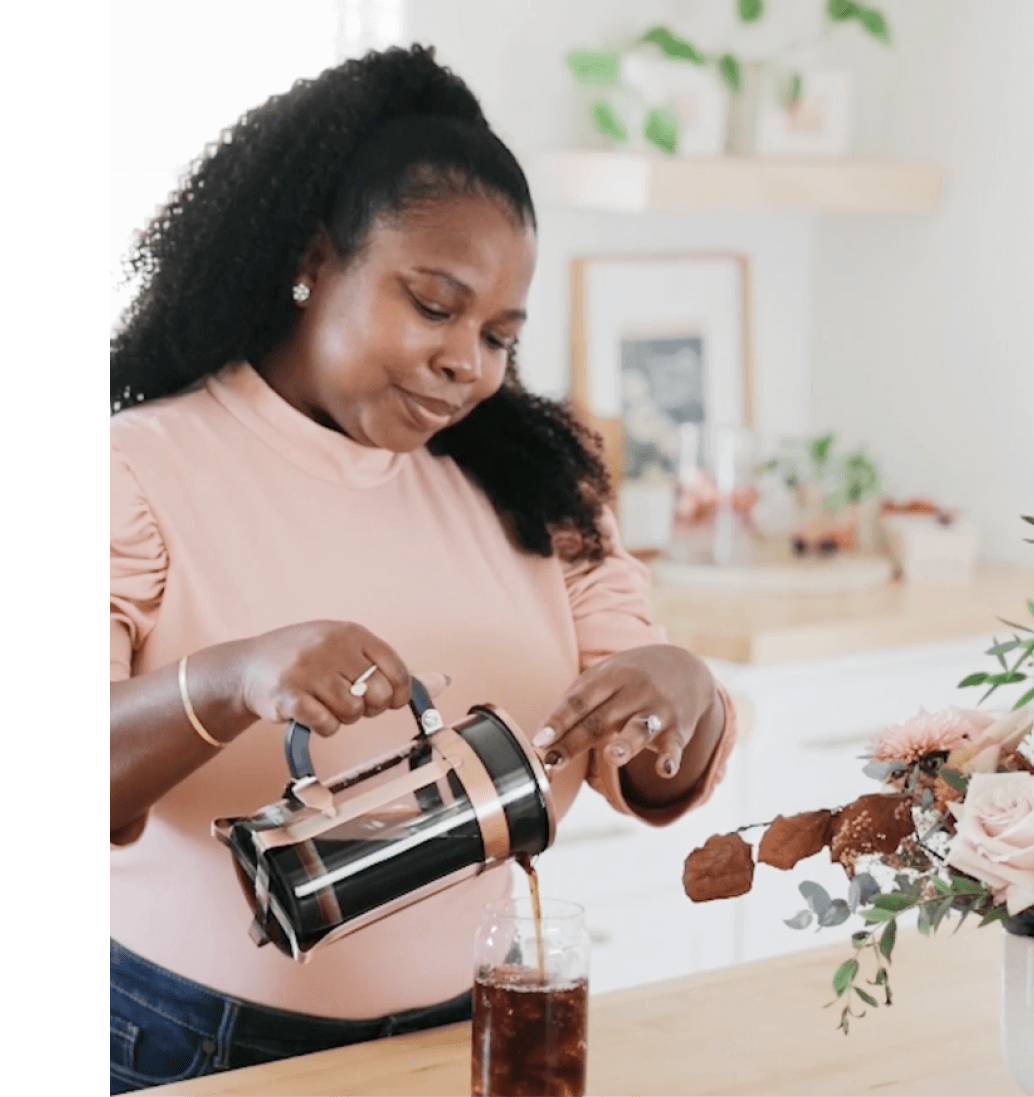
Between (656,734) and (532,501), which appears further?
(532,501)

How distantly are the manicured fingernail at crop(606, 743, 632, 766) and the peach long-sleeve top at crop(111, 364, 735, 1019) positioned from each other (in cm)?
24

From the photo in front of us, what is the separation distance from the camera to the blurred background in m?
2.41

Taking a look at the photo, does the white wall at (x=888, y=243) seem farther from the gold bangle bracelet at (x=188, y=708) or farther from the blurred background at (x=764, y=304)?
the gold bangle bracelet at (x=188, y=708)

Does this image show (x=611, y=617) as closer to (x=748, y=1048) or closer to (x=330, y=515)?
(x=330, y=515)

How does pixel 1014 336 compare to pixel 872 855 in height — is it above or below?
above

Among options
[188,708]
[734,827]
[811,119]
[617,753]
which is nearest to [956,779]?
[617,753]

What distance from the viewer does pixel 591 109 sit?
2.79 metres

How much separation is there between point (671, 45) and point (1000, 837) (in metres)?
2.11

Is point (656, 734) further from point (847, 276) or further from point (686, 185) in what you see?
point (847, 276)

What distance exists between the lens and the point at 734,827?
7.95 ft

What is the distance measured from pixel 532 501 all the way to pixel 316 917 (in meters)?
0.52

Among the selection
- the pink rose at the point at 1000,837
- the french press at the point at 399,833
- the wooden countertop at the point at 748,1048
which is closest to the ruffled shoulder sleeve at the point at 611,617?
the wooden countertop at the point at 748,1048
